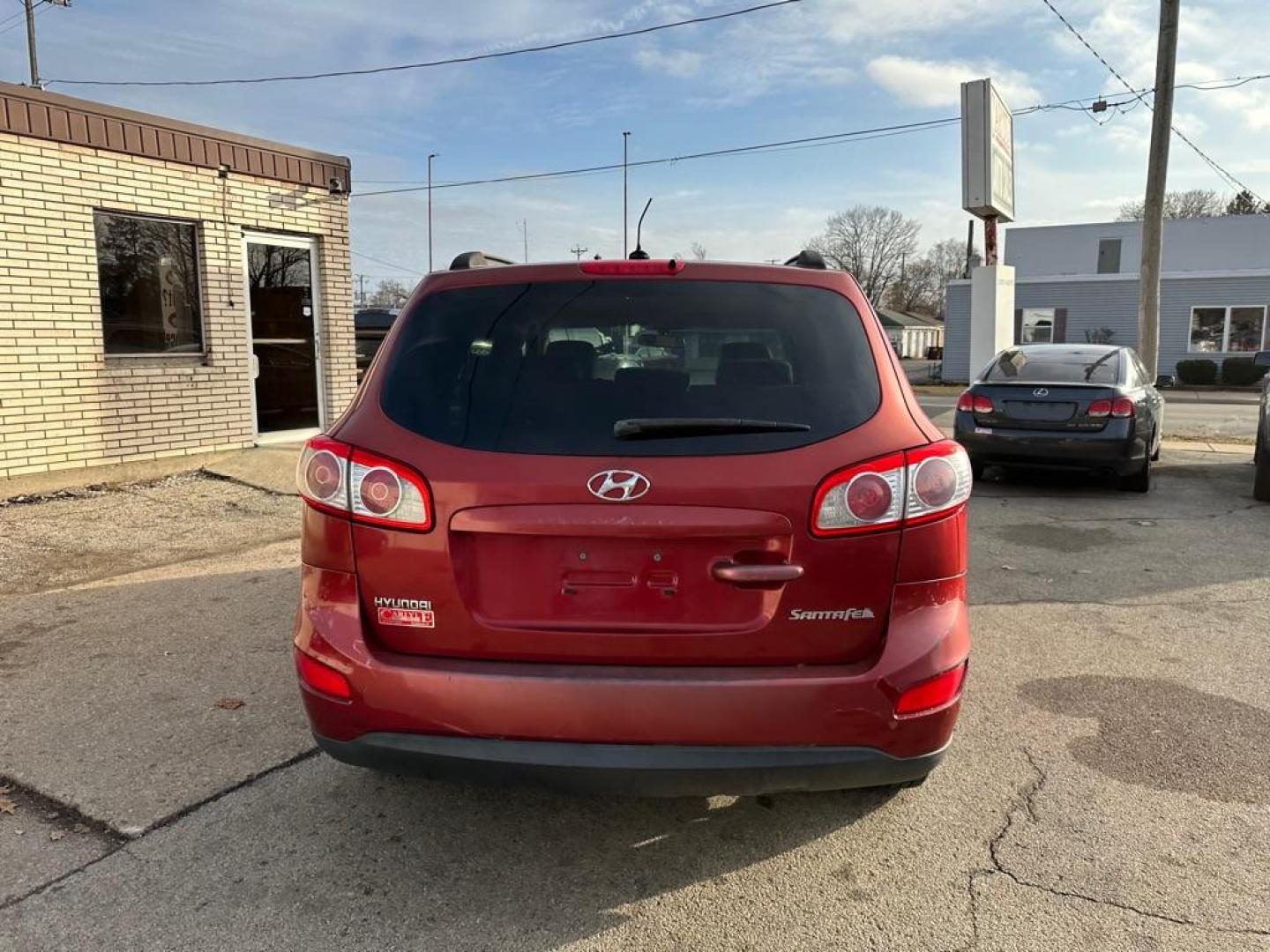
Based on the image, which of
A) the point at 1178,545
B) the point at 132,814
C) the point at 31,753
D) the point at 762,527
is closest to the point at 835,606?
the point at 762,527

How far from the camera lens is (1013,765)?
11.3 feet

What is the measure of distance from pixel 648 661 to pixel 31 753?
2.58 m

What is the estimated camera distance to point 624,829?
9.90 ft

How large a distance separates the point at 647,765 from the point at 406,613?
760mm

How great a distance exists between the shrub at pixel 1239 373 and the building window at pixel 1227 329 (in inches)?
40.9

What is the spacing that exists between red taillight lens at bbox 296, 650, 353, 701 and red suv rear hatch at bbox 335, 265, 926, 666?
0.16m

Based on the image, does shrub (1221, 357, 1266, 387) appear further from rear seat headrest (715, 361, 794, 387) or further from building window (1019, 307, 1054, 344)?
rear seat headrest (715, 361, 794, 387)

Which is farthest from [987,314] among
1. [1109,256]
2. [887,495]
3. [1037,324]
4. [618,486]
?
[1109,256]

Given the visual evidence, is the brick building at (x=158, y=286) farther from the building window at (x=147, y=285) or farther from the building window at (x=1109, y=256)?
the building window at (x=1109, y=256)

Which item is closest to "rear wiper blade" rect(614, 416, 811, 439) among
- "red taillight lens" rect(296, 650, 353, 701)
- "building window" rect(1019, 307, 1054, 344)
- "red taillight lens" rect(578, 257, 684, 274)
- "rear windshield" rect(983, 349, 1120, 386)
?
"red taillight lens" rect(578, 257, 684, 274)

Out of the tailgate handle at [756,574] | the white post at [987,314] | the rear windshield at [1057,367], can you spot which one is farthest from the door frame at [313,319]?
the white post at [987,314]

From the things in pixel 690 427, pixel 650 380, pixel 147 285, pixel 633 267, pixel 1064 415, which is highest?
pixel 147 285

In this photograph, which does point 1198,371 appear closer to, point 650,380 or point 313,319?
point 313,319

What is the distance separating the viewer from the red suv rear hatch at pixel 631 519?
2.42 m
